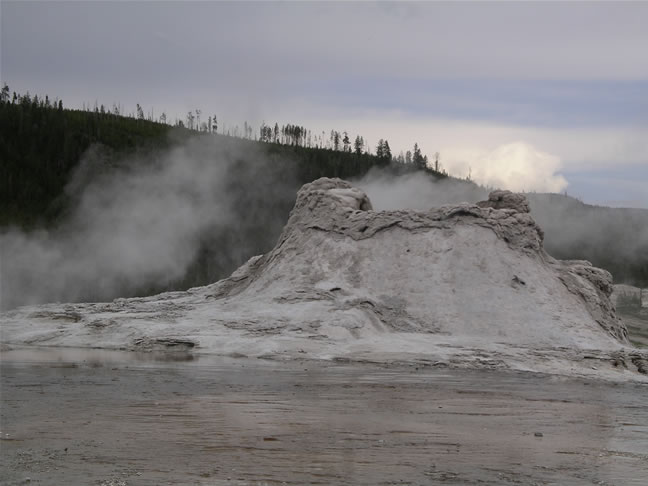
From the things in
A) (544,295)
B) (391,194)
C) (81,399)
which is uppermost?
(391,194)

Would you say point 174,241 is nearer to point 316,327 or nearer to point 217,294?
point 217,294

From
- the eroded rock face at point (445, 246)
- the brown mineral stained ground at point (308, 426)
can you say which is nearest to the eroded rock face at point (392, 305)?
the eroded rock face at point (445, 246)

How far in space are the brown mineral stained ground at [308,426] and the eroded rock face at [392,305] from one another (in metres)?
1.77

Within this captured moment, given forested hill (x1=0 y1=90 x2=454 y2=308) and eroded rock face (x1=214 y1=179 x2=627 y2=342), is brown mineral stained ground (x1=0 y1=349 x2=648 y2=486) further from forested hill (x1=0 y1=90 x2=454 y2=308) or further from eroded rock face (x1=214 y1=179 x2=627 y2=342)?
forested hill (x1=0 y1=90 x2=454 y2=308)

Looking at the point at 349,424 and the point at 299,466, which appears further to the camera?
the point at 349,424

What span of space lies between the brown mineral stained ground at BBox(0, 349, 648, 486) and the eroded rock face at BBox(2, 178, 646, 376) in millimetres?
1769

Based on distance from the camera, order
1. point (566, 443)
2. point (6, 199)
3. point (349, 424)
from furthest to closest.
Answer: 1. point (6, 199)
2. point (349, 424)
3. point (566, 443)

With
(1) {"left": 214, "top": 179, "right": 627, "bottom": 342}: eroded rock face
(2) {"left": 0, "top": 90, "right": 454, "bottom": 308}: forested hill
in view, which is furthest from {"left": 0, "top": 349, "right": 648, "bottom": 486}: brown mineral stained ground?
(2) {"left": 0, "top": 90, "right": 454, "bottom": 308}: forested hill

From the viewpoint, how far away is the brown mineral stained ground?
829 cm

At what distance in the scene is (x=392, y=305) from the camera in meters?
20.7

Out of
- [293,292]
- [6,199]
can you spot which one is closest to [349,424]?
[293,292]

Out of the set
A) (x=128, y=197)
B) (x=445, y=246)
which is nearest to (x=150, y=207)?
(x=128, y=197)

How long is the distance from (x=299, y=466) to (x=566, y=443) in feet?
11.4

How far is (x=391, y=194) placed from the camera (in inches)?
2266
